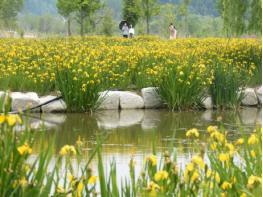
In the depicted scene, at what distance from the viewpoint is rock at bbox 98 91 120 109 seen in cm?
1266

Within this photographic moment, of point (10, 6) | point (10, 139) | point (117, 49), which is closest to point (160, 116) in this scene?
point (117, 49)

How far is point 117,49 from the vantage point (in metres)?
16.8

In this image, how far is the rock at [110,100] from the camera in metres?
12.7

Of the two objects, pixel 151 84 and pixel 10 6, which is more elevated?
pixel 10 6

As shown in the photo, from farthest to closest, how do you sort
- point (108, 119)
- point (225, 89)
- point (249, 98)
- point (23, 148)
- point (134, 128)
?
point (249, 98) < point (225, 89) < point (108, 119) < point (134, 128) < point (23, 148)

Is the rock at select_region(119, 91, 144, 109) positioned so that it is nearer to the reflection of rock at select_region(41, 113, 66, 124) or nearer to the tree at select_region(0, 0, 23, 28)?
the reflection of rock at select_region(41, 113, 66, 124)

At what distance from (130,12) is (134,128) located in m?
31.2

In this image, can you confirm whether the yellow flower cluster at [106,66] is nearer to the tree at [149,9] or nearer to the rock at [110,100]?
the rock at [110,100]

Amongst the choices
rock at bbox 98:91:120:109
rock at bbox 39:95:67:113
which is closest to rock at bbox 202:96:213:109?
rock at bbox 98:91:120:109

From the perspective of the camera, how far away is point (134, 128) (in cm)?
1038

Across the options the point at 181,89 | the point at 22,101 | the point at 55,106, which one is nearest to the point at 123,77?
the point at 181,89

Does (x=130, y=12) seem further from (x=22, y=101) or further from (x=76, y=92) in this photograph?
(x=76, y=92)

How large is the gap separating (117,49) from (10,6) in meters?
46.8

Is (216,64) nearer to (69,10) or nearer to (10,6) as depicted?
(69,10)
